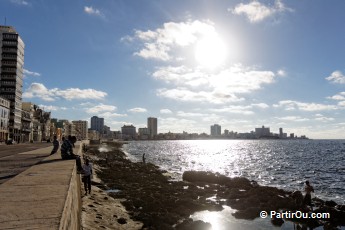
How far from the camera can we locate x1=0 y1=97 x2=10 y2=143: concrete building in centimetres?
9575

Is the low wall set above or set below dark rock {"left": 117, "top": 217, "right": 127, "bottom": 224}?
above

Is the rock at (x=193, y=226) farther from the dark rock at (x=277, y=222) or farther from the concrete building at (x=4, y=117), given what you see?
the concrete building at (x=4, y=117)

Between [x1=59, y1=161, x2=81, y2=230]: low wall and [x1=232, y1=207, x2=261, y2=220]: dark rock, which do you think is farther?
[x1=232, y1=207, x2=261, y2=220]: dark rock

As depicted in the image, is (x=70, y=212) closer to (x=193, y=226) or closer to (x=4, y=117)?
(x=193, y=226)

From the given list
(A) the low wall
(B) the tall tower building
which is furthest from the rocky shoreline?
(B) the tall tower building

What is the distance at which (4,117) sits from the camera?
98875mm

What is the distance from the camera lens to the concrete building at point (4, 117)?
314ft

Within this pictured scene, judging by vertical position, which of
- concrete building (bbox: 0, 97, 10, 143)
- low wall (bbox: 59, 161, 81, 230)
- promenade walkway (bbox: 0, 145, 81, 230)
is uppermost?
concrete building (bbox: 0, 97, 10, 143)

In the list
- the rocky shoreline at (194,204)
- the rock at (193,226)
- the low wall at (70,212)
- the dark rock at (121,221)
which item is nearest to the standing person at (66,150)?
the dark rock at (121,221)

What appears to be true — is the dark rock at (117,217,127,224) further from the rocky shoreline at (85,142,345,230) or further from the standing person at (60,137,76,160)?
the standing person at (60,137,76,160)

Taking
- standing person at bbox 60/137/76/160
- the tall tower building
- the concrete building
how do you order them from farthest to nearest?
the tall tower building < the concrete building < standing person at bbox 60/137/76/160

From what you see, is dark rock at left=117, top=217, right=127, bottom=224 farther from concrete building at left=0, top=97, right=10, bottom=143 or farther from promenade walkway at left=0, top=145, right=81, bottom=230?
concrete building at left=0, top=97, right=10, bottom=143

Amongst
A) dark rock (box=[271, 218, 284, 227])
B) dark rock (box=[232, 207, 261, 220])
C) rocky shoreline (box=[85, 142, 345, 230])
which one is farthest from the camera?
dark rock (box=[232, 207, 261, 220])

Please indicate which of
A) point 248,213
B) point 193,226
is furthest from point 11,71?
point 193,226
